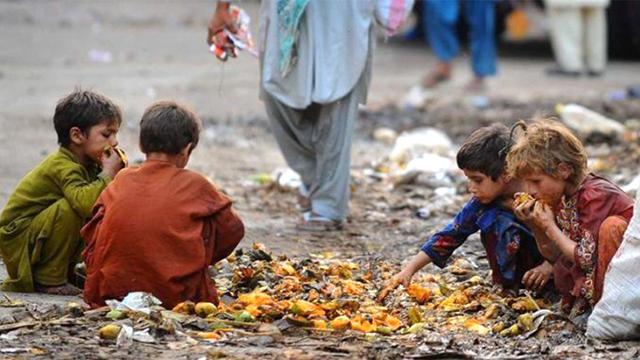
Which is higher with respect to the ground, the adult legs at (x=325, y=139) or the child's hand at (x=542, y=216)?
the child's hand at (x=542, y=216)

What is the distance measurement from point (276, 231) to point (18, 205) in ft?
6.35

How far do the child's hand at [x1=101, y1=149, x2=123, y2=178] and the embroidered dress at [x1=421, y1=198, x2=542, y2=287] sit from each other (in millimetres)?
1253

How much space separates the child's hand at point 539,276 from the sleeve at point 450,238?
30 cm

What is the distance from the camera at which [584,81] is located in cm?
1426

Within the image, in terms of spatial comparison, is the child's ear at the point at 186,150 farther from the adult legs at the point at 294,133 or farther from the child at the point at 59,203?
the adult legs at the point at 294,133

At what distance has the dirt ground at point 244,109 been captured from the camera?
15.9ft

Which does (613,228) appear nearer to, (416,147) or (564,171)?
(564,171)

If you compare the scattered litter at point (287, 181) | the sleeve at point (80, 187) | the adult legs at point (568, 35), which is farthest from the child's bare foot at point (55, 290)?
the adult legs at point (568, 35)

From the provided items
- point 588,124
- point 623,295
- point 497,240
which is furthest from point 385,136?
point 623,295

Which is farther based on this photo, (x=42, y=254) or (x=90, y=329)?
(x=42, y=254)

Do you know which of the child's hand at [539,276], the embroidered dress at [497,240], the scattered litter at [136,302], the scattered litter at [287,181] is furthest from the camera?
the scattered litter at [287,181]

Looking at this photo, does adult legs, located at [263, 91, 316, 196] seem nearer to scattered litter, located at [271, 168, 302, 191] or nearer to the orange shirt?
scattered litter, located at [271, 168, 302, 191]

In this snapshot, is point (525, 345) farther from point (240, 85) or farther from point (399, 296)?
point (240, 85)

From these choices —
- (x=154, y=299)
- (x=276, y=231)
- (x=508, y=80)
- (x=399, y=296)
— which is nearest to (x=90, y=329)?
(x=154, y=299)
